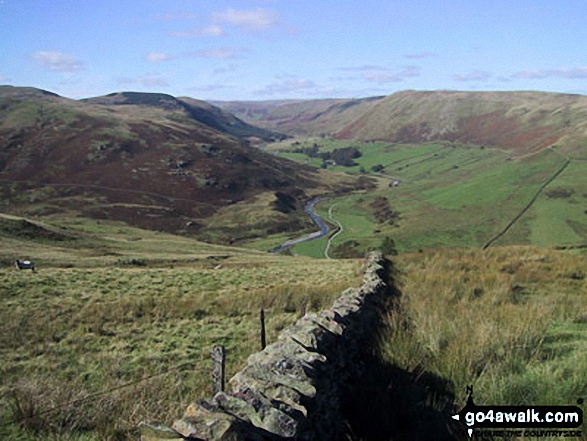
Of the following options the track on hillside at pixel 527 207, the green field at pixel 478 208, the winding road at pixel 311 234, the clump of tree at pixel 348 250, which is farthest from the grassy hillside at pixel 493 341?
the winding road at pixel 311 234

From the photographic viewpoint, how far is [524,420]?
4496 millimetres

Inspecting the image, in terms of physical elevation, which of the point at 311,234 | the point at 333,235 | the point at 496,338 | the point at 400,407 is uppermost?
the point at 496,338

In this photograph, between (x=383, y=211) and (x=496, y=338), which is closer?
(x=496, y=338)

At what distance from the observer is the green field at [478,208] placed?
84438mm

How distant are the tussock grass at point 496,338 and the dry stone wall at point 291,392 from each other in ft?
2.85

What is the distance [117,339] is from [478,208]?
10303cm

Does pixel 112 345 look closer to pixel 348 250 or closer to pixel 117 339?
pixel 117 339

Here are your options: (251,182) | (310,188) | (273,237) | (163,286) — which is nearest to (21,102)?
(251,182)

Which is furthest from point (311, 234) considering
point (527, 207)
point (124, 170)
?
point (124, 170)

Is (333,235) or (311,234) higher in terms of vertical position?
(333,235)

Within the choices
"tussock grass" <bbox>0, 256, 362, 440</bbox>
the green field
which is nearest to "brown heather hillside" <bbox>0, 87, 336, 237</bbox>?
the green field

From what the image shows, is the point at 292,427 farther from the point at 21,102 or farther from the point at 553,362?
the point at 21,102

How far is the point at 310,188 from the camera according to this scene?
149000 mm

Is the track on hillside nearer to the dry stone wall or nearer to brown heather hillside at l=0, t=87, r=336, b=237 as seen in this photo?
brown heather hillside at l=0, t=87, r=336, b=237
